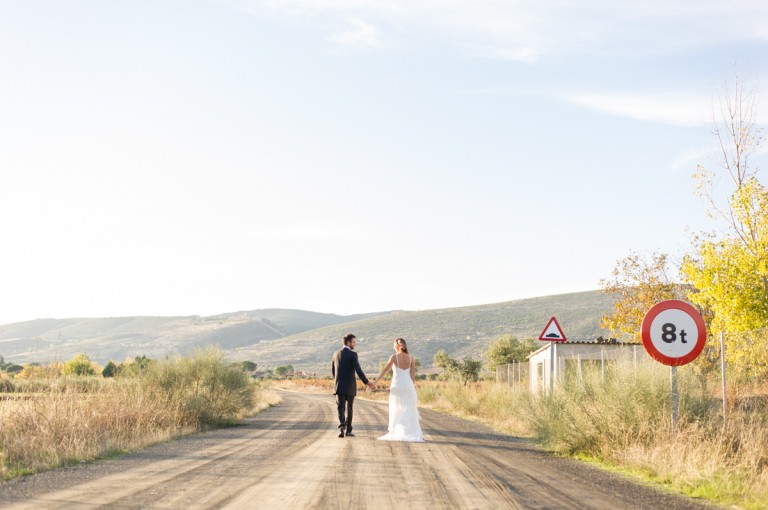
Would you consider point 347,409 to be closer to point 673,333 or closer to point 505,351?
point 673,333

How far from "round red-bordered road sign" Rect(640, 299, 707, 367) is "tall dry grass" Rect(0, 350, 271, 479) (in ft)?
31.7

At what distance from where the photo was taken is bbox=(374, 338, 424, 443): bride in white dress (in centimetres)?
1781

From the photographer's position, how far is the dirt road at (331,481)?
8852 millimetres

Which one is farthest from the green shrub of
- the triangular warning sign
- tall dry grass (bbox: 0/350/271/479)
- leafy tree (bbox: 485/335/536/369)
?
leafy tree (bbox: 485/335/536/369)

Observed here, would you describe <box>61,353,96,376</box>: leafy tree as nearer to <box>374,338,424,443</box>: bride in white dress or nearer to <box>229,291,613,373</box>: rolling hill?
<box>374,338,424,443</box>: bride in white dress

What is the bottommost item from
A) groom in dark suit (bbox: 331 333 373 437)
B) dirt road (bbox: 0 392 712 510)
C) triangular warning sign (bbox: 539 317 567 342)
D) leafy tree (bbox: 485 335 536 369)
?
leafy tree (bbox: 485 335 536 369)

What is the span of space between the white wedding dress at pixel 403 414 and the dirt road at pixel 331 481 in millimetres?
1401

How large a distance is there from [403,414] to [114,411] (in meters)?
6.50

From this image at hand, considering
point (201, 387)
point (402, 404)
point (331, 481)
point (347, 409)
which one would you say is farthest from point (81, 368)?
point (331, 481)

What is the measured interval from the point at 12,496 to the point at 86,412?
7.64 metres

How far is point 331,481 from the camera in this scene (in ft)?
34.0

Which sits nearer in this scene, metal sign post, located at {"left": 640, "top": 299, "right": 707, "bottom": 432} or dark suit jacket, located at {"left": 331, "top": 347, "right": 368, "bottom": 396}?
metal sign post, located at {"left": 640, "top": 299, "right": 707, "bottom": 432}

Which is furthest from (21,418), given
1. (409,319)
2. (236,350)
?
(236,350)

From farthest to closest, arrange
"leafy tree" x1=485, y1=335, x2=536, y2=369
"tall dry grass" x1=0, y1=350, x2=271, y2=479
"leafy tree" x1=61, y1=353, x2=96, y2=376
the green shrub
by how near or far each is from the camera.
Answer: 1. "leafy tree" x1=485, y1=335, x2=536, y2=369
2. "leafy tree" x1=61, y1=353, x2=96, y2=376
3. the green shrub
4. "tall dry grass" x1=0, y1=350, x2=271, y2=479
